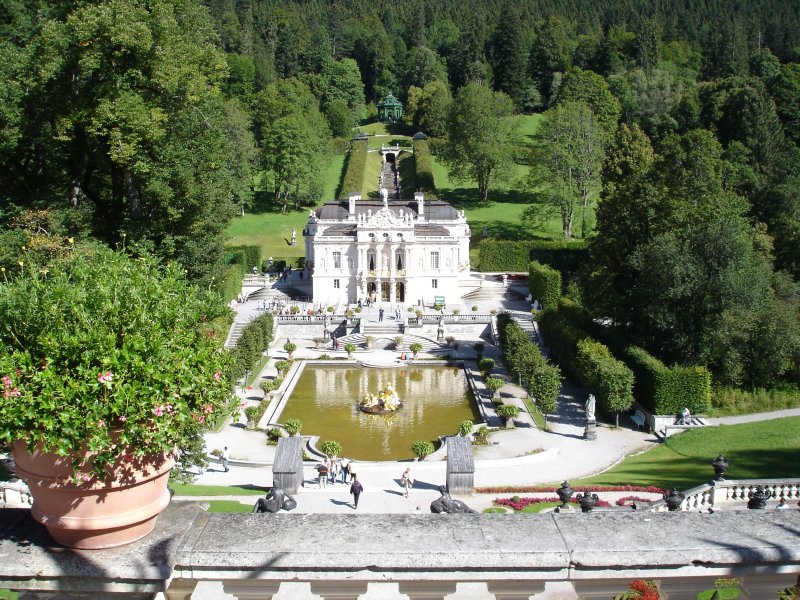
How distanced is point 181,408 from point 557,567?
3.12 m

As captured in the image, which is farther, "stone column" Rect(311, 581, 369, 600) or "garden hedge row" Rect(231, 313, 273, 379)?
"garden hedge row" Rect(231, 313, 273, 379)

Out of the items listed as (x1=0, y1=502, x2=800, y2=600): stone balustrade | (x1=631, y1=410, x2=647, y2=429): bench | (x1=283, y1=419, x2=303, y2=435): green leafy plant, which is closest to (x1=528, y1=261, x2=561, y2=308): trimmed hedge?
(x1=631, y1=410, x2=647, y2=429): bench

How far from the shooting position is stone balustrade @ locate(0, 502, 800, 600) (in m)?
5.36

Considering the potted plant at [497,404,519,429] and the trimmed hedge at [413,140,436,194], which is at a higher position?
the trimmed hedge at [413,140,436,194]

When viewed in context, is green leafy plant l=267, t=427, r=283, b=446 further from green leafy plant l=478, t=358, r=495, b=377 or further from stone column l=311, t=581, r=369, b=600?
stone column l=311, t=581, r=369, b=600

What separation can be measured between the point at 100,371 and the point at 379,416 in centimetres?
3236

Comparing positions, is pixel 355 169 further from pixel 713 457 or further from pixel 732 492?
pixel 732 492

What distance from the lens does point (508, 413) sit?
116 ft

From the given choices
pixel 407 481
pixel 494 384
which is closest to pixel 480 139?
pixel 494 384

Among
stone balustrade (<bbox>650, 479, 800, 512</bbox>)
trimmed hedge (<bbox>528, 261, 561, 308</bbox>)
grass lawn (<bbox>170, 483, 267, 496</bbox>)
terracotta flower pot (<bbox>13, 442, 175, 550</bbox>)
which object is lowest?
grass lawn (<bbox>170, 483, 267, 496</bbox>)

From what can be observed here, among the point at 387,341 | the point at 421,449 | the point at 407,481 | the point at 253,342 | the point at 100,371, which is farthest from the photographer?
the point at 387,341

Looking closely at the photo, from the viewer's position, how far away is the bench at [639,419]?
3684 centimetres

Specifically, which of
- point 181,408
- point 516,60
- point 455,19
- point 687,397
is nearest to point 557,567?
point 181,408

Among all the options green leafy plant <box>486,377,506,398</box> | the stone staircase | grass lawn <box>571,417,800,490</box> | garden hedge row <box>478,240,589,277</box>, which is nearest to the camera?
grass lawn <box>571,417,800,490</box>
